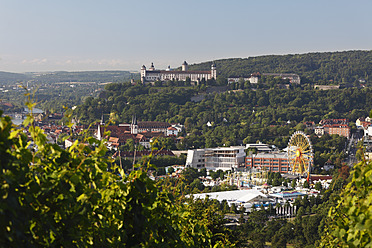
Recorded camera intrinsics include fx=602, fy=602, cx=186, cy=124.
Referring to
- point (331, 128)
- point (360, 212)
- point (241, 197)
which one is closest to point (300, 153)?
point (241, 197)

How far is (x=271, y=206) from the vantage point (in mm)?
24562

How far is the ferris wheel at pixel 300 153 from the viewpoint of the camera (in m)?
34.6

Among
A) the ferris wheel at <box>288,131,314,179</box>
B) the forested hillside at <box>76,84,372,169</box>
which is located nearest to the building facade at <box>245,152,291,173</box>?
the ferris wheel at <box>288,131,314,179</box>

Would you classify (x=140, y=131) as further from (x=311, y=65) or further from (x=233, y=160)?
(x=311, y=65)

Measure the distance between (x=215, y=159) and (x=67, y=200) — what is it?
129 feet

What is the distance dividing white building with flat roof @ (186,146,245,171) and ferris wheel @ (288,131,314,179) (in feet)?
17.2

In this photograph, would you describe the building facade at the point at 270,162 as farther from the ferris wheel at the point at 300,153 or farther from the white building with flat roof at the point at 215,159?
the ferris wheel at the point at 300,153

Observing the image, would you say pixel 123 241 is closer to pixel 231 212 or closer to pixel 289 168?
pixel 231 212

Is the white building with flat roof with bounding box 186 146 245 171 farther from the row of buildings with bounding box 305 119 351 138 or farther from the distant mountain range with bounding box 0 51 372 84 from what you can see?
the distant mountain range with bounding box 0 51 372 84

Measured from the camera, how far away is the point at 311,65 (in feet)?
366

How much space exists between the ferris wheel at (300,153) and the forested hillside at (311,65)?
216 ft

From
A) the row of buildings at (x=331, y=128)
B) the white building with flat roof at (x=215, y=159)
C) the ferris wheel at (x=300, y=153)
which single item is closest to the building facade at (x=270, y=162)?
the white building with flat roof at (x=215, y=159)

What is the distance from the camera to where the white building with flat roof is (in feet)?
133

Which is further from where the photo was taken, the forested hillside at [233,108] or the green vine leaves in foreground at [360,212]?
the forested hillside at [233,108]
